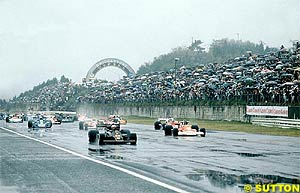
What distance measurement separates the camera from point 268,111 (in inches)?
1971

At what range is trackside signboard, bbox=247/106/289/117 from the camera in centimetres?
4748

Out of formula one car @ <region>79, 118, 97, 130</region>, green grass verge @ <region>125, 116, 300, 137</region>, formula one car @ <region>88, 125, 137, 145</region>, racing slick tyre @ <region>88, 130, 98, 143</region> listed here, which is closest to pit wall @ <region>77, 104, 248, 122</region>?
green grass verge @ <region>125, 116, 300, 137</region>

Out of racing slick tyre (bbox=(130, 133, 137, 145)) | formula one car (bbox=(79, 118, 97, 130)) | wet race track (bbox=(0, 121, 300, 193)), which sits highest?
formula one car (bbox=(79, 118, 97, 130))

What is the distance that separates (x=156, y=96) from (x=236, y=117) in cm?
3328

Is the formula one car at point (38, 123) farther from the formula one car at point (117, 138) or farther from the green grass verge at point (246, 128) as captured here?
the formula one car at point (117, 138)

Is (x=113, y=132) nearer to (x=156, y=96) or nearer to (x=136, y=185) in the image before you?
(x=136, y=185)

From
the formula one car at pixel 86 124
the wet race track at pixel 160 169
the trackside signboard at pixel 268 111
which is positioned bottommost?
the wet race track at pixel 160 169

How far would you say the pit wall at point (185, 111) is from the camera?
195 feet

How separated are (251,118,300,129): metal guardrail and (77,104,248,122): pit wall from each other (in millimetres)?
3844

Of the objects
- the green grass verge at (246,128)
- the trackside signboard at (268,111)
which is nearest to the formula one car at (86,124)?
the green grass verge at (246,128)

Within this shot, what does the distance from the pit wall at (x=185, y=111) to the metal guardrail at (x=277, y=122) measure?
3.84 m

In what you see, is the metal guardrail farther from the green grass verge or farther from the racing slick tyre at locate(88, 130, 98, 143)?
the racing slick tyre at locate(88, 130, 98, 143)

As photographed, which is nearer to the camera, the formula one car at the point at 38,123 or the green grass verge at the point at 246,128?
the green grass verge at the point at 246,128

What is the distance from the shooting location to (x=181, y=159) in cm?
2047
